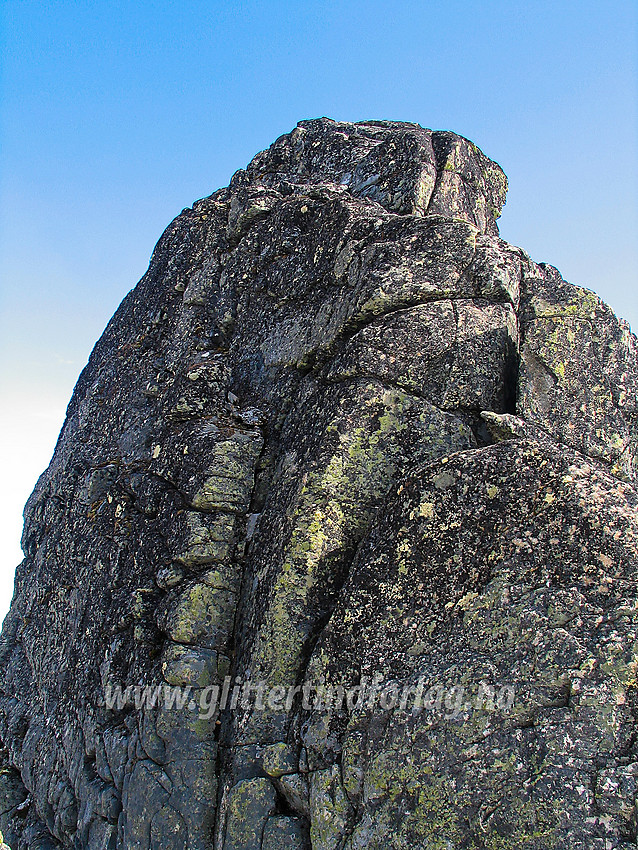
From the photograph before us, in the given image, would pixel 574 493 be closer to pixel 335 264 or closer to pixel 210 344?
pixel 335 264

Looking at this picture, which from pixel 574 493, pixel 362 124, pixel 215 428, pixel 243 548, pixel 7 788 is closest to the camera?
pixel 574 493

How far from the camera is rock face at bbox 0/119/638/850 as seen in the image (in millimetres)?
8711

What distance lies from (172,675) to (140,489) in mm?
4943

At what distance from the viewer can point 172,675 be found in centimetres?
1208

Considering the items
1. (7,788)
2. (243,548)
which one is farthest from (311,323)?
(7,788)

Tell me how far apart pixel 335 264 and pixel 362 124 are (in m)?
9.08

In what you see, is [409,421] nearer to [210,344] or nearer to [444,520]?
[444,520]

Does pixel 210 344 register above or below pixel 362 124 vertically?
below

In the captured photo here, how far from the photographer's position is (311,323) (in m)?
14.8

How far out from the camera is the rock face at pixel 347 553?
871cm

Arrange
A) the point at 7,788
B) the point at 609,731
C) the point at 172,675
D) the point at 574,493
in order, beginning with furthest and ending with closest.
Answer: the point at 7,788 < the point at 172,675 < the point at 574,493 < the point at 609,731

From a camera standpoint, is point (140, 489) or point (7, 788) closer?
point (140, 489)

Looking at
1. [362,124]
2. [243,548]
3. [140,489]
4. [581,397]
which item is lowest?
[243,548]

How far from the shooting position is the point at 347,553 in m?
11.5
